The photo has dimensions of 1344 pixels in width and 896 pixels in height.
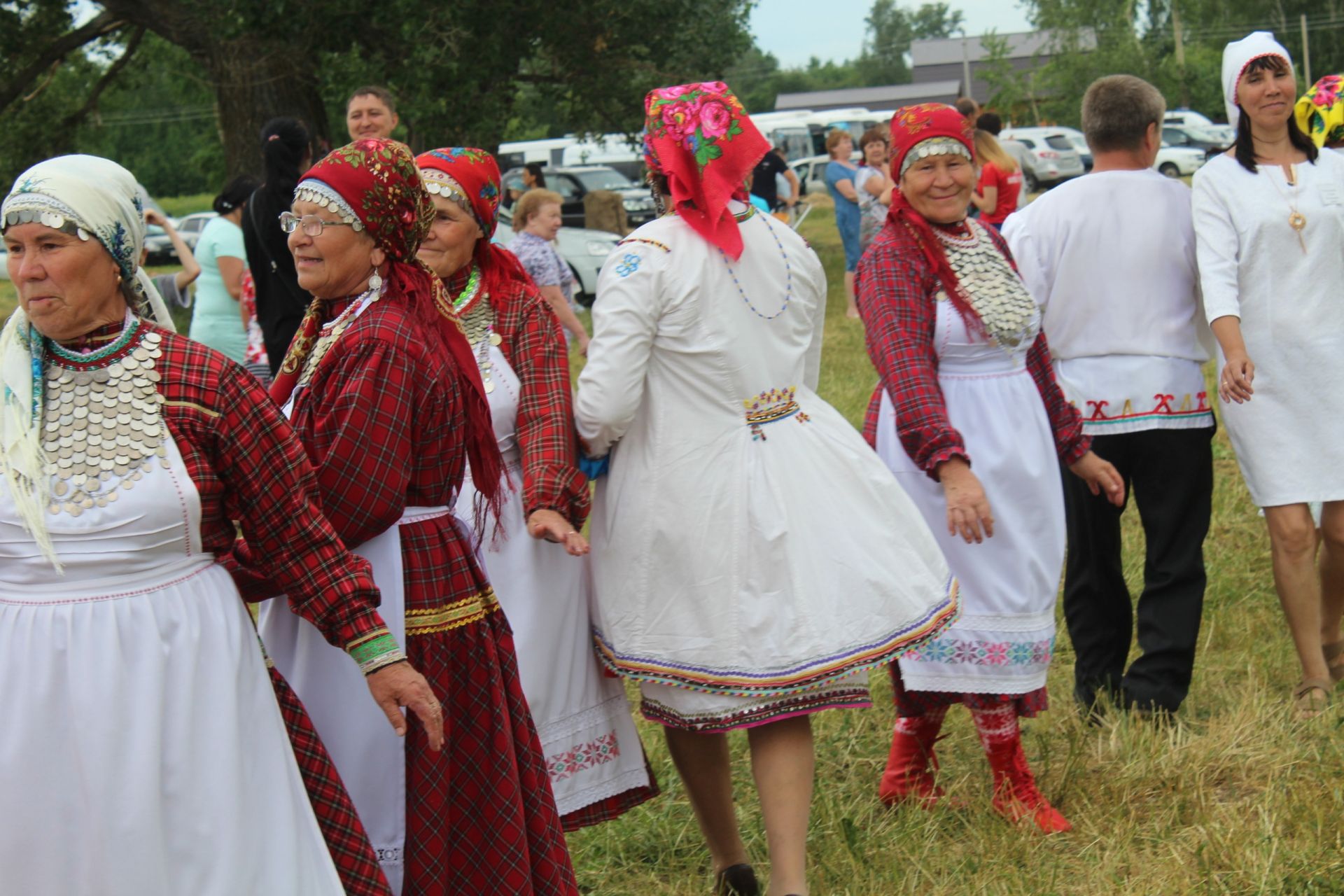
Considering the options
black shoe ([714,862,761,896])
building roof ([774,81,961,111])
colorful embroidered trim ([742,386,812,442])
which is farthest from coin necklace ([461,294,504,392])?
building roof ([774,81,961,111])

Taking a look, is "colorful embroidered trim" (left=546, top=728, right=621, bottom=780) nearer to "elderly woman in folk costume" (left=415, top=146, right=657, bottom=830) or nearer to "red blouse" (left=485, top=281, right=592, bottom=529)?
"elderly woman in folk costume" (left=415, top=146, right=657, bottom=830)

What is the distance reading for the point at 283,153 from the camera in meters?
5.80

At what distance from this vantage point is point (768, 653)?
11.0ft

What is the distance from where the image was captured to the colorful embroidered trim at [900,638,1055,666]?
13.0 feet

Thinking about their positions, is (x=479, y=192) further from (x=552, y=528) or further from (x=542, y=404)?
(x=552, y=528)

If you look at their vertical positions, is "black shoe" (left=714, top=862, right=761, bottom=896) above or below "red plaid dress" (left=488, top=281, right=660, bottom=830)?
below

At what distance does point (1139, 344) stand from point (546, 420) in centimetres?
203

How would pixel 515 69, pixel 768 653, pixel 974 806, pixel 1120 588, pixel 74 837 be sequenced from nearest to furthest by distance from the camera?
pixel 74 837, pixel 768 653, pixel 974 806, pixel 1120 588, pixel 515 69

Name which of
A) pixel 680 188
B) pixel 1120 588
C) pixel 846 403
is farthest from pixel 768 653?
pixel 846 403

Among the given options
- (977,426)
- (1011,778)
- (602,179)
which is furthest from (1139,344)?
(602,179)

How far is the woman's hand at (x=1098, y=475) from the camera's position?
13.5ft

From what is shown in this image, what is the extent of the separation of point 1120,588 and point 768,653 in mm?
1901

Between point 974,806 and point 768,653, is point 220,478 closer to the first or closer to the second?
point 768,653

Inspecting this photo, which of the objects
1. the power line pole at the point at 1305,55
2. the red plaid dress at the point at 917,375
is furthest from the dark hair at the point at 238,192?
the power line pole at the point at 1305,55
